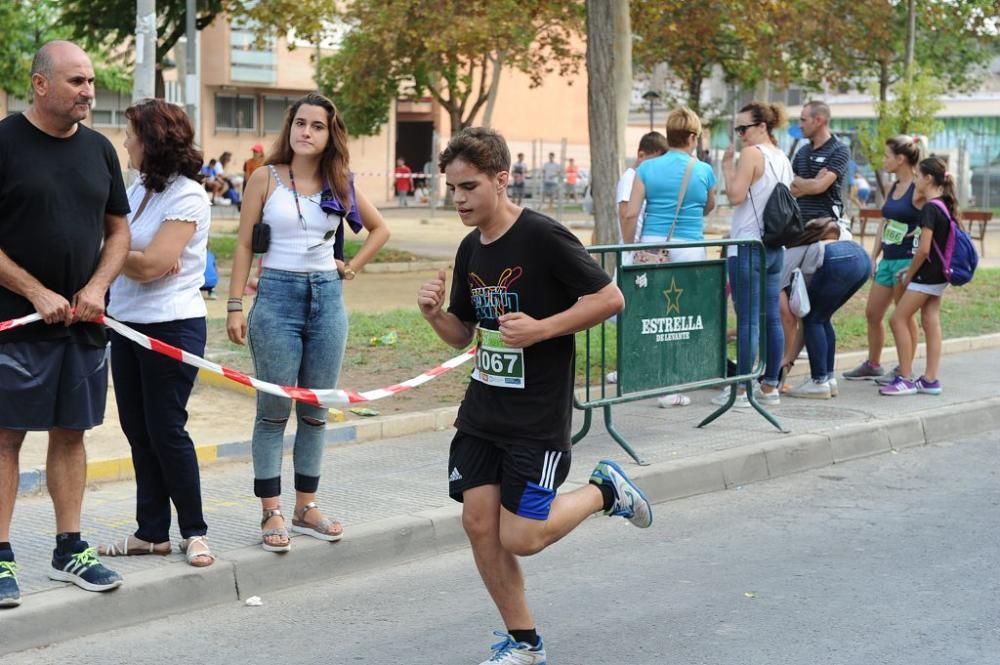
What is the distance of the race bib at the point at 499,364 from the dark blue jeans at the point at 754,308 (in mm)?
4467

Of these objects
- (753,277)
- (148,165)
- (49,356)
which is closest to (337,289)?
(148,165)

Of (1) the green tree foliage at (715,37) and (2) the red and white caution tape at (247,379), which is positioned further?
(1) the green tree foliage at (715,37)

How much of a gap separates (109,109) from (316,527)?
154ft

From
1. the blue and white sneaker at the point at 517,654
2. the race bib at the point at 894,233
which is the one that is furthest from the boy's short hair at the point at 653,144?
the blue and white sneaker at the point at 517,654

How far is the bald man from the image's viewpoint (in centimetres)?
519

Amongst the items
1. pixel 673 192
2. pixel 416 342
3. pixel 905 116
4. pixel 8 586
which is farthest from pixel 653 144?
pixel 905 116

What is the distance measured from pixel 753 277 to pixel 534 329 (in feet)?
16.1

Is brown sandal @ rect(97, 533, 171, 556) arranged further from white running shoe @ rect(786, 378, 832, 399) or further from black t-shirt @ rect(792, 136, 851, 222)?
black t-shirt @ rect(792, 136, 851, 222)

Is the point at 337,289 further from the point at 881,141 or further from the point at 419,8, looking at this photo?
the point at 881,141

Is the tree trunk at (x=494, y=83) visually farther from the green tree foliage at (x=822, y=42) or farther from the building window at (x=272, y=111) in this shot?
the building window at (x=272, y=111)

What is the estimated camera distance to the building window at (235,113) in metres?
52.0

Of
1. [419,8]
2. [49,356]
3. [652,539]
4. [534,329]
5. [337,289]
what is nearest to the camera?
[534,329]

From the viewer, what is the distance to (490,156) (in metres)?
4.69

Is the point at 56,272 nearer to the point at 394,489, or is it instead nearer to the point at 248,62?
the point at 394,489
